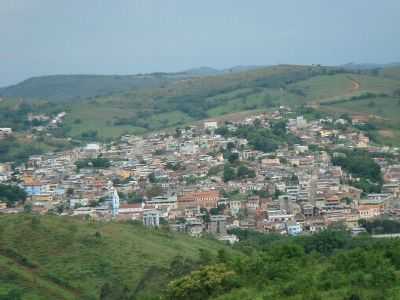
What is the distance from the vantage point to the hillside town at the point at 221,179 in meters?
45.7

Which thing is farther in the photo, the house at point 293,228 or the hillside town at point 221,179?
the hillside town at point 221,179

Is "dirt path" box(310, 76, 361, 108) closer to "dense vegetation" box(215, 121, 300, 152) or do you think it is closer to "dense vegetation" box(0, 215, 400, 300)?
"dense vegetation" box(215, 121, 300, 152)

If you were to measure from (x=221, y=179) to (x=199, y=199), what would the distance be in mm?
6021

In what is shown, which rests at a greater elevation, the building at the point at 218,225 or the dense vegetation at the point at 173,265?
the dense vegetation at the point at 173,265

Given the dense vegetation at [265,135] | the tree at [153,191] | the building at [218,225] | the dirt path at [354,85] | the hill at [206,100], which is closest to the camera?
the building at [218,225]

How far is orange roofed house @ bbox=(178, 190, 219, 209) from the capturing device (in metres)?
49.2

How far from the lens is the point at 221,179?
5603cm

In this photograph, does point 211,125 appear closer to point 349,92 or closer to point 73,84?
point 349,92

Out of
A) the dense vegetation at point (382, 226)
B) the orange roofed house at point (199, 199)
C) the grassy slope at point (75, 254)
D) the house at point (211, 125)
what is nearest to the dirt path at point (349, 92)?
the house at point (211, 125)

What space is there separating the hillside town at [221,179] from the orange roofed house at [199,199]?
5 centimetres

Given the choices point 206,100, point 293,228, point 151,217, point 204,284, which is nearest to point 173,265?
point 204,284

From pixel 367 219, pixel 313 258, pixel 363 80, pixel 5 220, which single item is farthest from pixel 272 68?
pixel 313 258

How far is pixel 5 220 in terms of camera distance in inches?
1256

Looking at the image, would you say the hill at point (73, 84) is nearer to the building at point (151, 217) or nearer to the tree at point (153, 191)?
the tree at point (153, 191)
